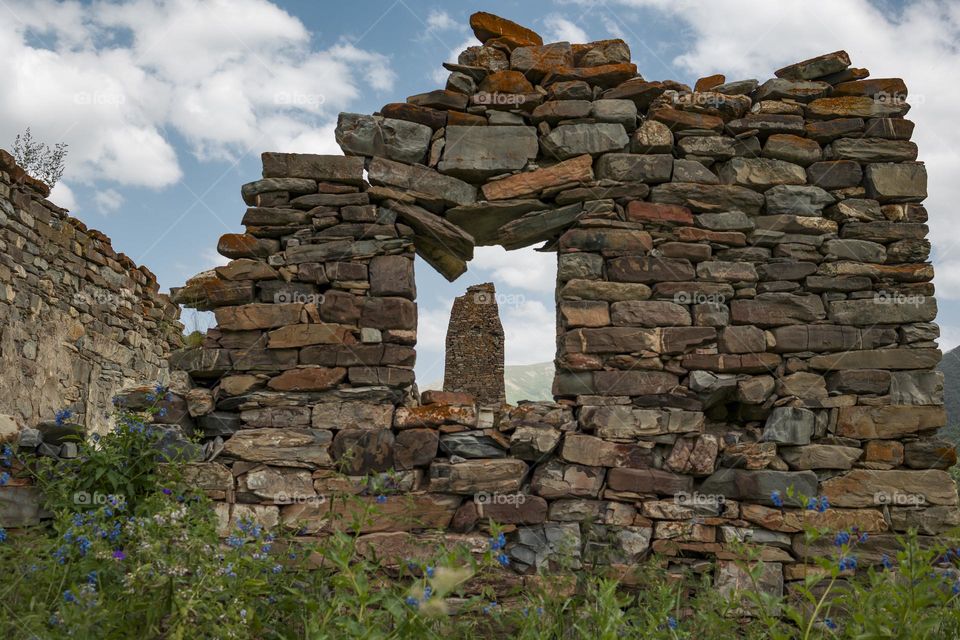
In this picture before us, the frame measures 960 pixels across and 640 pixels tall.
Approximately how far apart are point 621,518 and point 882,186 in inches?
110

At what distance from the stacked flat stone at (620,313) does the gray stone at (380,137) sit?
0.01 metres

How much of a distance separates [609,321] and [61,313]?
18.7ft

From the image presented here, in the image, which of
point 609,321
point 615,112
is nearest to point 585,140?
point 615,112

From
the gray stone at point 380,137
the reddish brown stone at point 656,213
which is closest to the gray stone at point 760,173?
the reddish brown stone at point 656,213

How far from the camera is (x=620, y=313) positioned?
429cm

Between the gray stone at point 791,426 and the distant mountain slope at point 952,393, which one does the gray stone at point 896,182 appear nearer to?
the gray stone at point 791,426

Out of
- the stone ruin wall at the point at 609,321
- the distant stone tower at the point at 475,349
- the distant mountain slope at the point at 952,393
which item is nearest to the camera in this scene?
the stone ruin wall at the point at 609,321

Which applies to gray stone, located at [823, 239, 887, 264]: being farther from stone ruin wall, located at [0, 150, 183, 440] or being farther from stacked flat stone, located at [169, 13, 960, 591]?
stone ruin wall, located at [0, 150, 183, 440]

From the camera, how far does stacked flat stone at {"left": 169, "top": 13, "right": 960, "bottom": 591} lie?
402cm

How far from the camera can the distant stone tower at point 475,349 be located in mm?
10773

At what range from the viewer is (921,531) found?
4.02 metres

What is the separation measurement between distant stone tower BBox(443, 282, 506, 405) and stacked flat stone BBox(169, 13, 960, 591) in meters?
6.15

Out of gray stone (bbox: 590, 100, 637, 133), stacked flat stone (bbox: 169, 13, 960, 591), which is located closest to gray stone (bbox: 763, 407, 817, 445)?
stacked flat stone (bbox: 169, 13, 960, 591)

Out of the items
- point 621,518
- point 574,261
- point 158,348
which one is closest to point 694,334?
point 574,261
